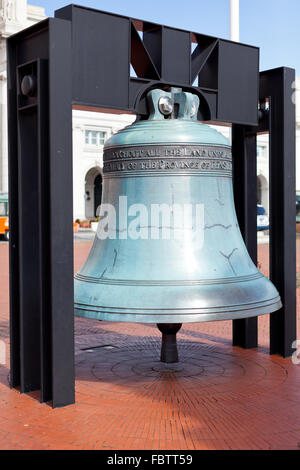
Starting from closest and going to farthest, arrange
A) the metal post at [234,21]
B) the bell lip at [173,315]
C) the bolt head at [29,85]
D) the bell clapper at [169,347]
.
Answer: the bell lip at [173,315], the bolt head at [29,85], the bell clapper at [169,347], the metal post at [234,21]

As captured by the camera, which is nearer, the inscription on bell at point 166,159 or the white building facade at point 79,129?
the inscription on bell at point 166,159

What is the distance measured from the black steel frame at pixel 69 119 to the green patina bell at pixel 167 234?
0.29 meters

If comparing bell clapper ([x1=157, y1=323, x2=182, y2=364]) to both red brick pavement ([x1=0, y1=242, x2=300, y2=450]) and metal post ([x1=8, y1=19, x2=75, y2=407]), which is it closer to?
red brick pavement ([x1=0, y1=242, x2=300, y2=450])

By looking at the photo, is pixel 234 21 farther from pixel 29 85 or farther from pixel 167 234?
pixel 167 234

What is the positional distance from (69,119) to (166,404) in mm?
2421

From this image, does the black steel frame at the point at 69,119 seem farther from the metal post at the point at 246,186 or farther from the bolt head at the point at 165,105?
the metal post at the point at 246,186

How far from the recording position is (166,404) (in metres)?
4.75

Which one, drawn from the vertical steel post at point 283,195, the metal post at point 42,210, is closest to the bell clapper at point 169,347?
the vertical steel post at point 283,195

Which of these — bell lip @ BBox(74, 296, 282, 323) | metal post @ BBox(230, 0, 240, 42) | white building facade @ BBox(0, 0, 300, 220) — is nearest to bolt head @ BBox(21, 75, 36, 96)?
bell lip @ BBox(74, 296, 282, 323)

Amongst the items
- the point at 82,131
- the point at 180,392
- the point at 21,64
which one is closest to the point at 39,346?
the point at 180,392

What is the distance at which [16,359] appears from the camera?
16.6 ft

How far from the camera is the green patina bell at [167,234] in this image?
4.27m

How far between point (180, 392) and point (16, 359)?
146 centimetres

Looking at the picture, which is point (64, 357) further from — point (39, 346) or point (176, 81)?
point (176, 81)
